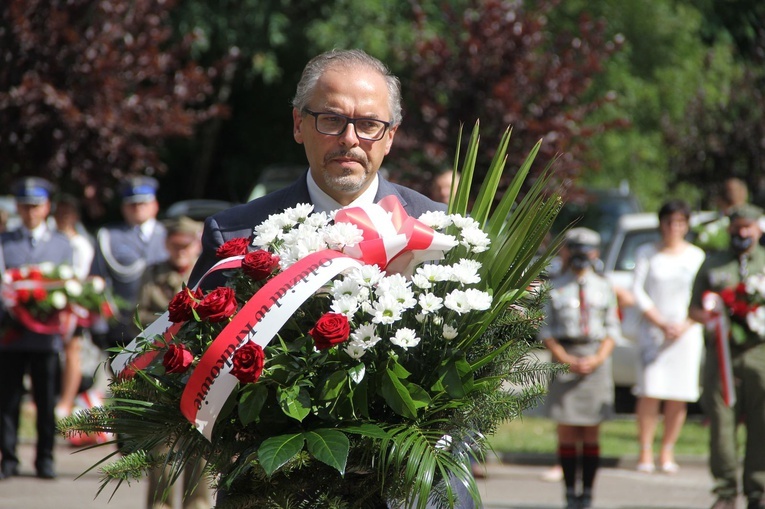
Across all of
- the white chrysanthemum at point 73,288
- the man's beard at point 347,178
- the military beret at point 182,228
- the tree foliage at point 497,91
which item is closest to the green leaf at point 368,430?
the man's beard at point 347,178

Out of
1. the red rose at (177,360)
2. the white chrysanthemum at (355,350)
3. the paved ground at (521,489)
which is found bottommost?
the paved ground at (521,489)

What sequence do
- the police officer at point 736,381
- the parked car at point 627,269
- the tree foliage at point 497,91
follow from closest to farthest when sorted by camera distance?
the police officer at point 736,381 → the parked car at point 627,269 → the tree foliage at point 497,91

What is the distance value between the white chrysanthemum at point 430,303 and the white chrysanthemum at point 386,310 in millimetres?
67

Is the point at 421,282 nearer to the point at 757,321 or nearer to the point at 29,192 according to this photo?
the point at 757,321

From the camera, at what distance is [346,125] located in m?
3.33

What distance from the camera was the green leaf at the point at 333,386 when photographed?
2.74m

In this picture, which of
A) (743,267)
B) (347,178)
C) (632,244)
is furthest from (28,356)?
(347,178)

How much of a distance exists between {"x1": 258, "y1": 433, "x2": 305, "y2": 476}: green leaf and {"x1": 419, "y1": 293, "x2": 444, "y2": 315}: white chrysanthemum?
42cm

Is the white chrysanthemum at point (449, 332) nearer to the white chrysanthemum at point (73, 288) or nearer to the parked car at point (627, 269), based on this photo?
the white chrysanthemum at point (73, 288)

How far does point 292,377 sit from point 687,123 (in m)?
19.0

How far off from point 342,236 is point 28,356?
7.35 meters

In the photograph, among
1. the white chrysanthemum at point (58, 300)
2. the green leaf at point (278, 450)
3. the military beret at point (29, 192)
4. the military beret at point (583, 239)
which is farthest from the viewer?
the military beret at point (29, 192)

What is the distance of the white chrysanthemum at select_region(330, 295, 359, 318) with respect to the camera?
2801 millimetres

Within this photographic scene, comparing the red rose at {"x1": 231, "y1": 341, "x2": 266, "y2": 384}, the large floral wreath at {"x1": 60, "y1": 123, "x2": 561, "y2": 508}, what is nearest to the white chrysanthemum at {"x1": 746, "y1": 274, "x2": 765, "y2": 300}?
the large floral wreath at {"x1": 60, "y1": 123, "x2": 561, "y2": 508}
